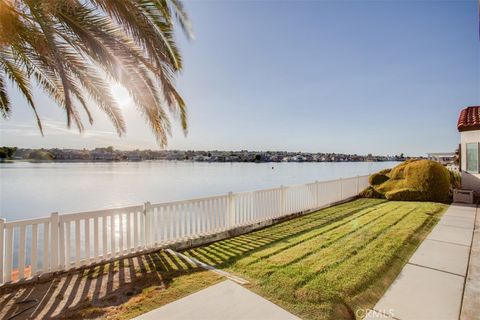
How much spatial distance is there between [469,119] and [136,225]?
13.2m

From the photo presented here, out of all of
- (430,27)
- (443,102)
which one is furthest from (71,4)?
(443,102)

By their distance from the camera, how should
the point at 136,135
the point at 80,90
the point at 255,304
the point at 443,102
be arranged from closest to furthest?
the point at 255,304, the point at 80,90, the point at 136,135, the point at 443,102

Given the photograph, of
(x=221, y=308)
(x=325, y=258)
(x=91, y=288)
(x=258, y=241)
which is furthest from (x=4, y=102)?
(x=325, y=258)

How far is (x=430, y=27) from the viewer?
709 cm

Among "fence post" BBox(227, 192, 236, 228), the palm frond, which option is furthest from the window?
the palm frond

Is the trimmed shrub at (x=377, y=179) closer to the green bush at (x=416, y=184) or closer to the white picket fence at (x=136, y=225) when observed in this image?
the green bush at (x=416, y=184)

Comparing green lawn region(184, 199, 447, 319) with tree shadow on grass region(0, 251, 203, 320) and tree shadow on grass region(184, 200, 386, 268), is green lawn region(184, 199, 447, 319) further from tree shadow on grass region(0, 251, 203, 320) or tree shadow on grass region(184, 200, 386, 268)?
tree shadow on grass region(0, 251, 203, 320)

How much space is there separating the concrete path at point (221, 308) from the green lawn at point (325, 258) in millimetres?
A: 169

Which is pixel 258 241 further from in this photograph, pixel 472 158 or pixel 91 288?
pixel 472 158

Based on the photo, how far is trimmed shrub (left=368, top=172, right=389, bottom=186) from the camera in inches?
435

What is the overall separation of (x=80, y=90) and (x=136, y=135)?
4.56 feet

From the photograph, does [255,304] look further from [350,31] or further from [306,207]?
[350,31]

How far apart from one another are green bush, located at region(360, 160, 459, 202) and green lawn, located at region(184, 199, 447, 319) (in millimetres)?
2855

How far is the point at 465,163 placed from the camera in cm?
961
